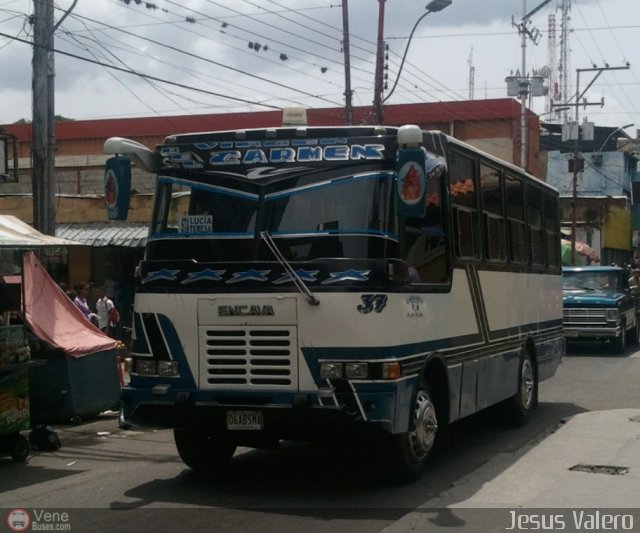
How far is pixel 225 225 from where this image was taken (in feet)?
28.3

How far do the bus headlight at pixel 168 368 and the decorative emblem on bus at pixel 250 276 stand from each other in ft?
2.86

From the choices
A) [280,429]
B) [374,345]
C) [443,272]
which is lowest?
[280,429]

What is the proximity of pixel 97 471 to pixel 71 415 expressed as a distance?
94.1 inches

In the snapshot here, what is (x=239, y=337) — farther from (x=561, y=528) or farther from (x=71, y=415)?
(x=71, y=415)

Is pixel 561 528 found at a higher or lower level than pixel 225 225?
lower

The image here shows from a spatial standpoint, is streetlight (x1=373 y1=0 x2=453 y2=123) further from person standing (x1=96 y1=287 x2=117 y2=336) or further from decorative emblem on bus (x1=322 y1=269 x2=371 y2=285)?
decorative emblem on bus (x1=322 y1=269 x2=371 y2=285)

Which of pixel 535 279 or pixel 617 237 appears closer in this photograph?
pixel 535 279

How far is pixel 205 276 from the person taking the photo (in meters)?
8.54

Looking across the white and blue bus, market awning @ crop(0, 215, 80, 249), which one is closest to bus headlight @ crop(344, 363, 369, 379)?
the white and blue bus

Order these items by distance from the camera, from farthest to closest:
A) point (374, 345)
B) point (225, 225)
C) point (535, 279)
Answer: point (535, 279) < point (225, 225) < point (374, 345)

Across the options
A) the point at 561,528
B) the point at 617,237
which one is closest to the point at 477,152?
the point at 561,528

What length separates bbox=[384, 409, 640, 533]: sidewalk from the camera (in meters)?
7.88

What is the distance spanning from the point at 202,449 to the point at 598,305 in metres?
15.2

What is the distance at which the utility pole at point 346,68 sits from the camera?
24.5 meters
